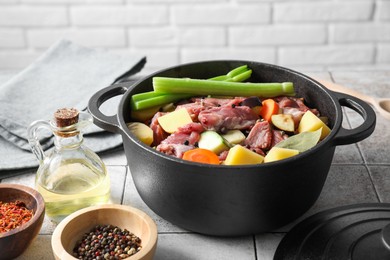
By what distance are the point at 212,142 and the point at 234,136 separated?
6cm

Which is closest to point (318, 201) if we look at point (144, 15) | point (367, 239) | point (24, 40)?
point (367, 239)

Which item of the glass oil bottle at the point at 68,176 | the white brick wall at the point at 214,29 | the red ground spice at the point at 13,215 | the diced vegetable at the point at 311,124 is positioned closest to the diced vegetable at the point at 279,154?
the diced vegetable at the point at 311,124

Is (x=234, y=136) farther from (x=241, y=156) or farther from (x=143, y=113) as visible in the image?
(x=143, y=113)

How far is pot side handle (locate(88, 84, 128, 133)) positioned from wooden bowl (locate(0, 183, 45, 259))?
202 millimetres

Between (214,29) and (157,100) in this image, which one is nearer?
(157,100)

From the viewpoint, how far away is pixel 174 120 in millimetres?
1362

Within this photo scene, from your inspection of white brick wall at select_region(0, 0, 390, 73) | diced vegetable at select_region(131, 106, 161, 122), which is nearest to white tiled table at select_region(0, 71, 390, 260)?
diced vegetable at select_region(131, 106, 161, 122)

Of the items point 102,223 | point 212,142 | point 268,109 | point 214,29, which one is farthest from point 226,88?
point 214,29

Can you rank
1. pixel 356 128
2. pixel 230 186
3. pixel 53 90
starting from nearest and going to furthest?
pixel 230 186 → pixel 356 128 → pixel 53 90

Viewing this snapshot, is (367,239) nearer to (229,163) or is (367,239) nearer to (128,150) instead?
(229,163)

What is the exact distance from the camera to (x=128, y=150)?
4.15 ft

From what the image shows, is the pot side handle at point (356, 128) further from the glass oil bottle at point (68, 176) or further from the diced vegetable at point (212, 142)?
the glass oil bottle at point (68, 176)

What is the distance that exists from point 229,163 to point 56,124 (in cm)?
36

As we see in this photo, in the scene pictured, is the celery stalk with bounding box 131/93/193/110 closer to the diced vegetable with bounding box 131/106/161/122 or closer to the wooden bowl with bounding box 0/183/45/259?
the diced vegetable with bounding box 131/106/161/122
